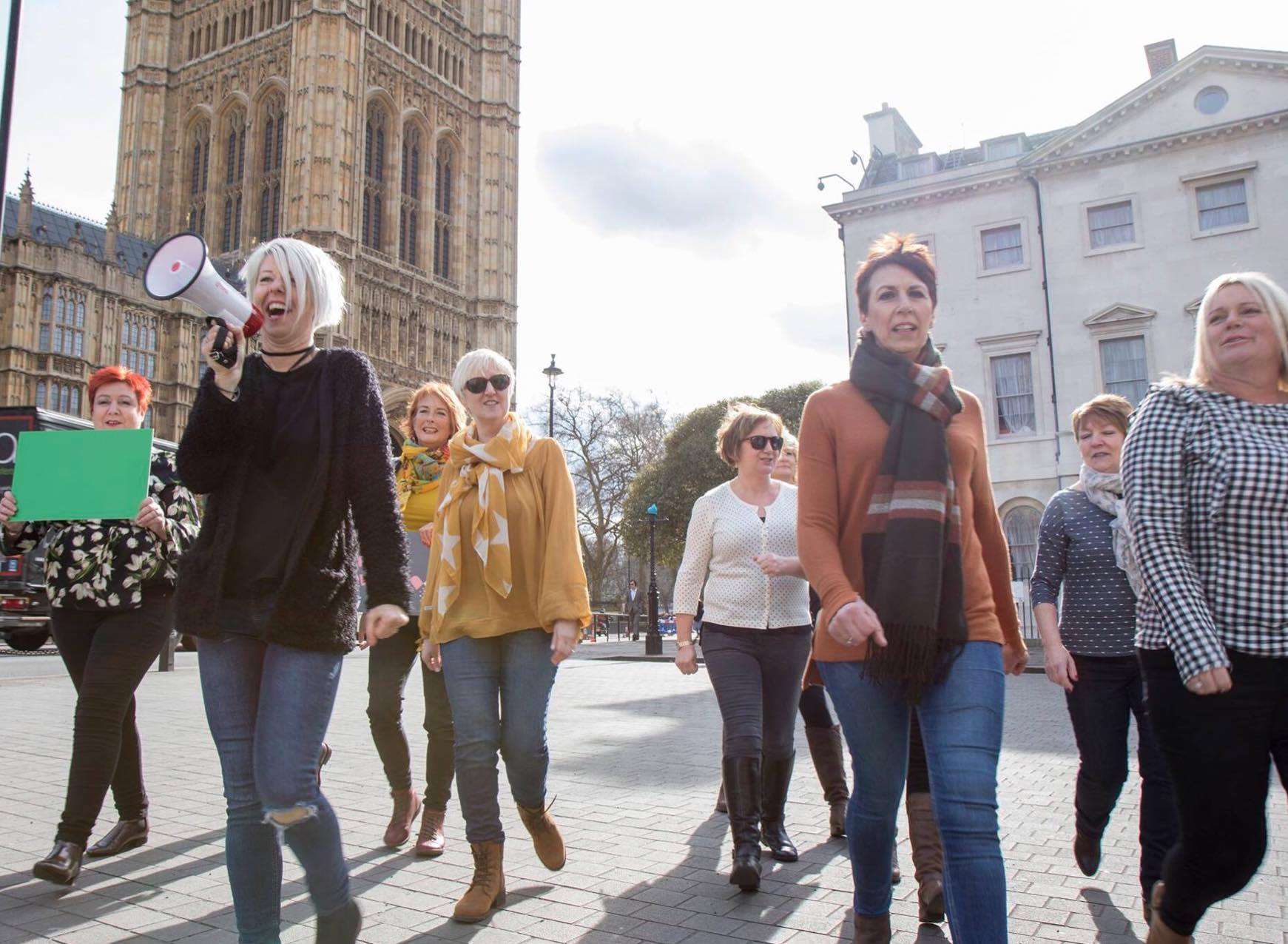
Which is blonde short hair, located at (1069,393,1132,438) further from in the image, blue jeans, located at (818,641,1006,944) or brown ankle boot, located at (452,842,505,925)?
brown ankle boot, located at (452,842,505,925)

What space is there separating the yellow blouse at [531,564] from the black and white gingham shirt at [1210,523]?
192 centimetres

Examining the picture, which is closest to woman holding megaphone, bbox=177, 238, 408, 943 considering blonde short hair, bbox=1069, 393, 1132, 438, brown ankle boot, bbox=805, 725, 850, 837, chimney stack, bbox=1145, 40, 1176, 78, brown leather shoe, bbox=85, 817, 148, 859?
brown leather shoe, bbox=85, 817, 148, 859

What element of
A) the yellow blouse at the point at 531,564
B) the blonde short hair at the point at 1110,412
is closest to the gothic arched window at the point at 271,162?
the yellow blouse at the point at 531,564

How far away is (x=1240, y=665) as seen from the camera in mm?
2637

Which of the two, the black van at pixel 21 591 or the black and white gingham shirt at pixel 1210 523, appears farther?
the black van at pixel 21 591

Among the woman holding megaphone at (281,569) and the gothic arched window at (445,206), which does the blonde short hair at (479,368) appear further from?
the gothic arched window at (445,206)

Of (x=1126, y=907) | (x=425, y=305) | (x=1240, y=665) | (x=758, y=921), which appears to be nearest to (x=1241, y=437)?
(x=1240, y=665)

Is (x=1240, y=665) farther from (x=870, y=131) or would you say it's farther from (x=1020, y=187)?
(x=870, y=131)

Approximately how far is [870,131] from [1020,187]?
23.8 ft

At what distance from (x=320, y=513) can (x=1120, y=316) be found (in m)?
26.0

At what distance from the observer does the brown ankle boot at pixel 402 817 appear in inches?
192

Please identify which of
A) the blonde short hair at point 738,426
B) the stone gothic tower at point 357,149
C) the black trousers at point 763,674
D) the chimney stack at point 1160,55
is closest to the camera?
the black trousers at point 763,674

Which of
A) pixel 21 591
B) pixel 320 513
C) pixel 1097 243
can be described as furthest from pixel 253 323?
pixel 1097 243

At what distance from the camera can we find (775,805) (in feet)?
15.5
